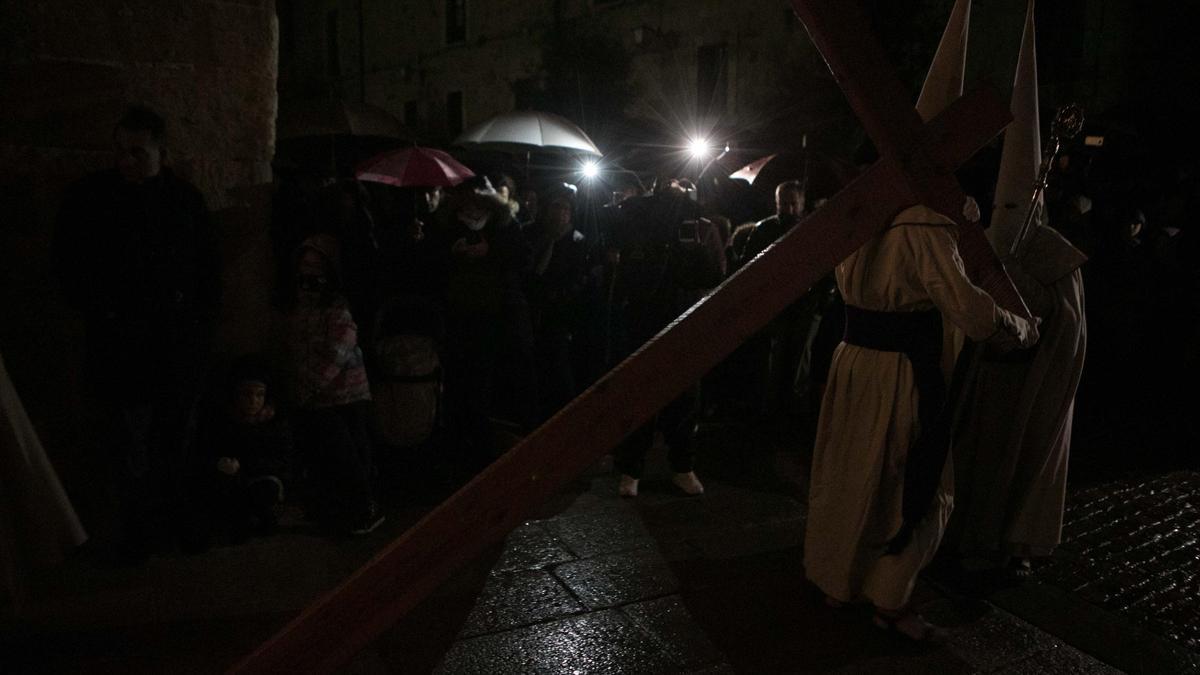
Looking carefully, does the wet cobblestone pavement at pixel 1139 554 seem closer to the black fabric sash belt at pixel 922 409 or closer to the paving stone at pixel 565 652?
the black fabric sash belt at pixel 922 409

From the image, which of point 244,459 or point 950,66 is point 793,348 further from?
point 244,459

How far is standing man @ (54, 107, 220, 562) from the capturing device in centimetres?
402

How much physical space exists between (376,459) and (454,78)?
78.7ft

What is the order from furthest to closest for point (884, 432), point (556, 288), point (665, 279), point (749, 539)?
point (556, 288)
point (665, 279)
point (749, 539)
point (884, 432)

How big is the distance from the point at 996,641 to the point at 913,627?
0.37m

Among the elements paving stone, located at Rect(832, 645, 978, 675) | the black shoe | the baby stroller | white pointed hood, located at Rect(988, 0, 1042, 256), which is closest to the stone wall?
the baby stroller

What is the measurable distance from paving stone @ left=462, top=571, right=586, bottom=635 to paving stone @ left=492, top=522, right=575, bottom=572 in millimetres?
93

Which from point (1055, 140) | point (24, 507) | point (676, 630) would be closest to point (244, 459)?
point (24, 507)

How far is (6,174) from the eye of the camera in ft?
13.9

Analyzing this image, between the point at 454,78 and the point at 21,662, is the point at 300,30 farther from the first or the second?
the point at 21,662

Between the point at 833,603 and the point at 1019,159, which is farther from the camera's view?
the point at 1019,159

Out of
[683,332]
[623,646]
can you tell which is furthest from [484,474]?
[623,646]

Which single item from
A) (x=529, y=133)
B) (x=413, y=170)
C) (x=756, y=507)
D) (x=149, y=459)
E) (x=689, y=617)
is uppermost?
(x=529, y=133)

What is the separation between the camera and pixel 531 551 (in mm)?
4223
